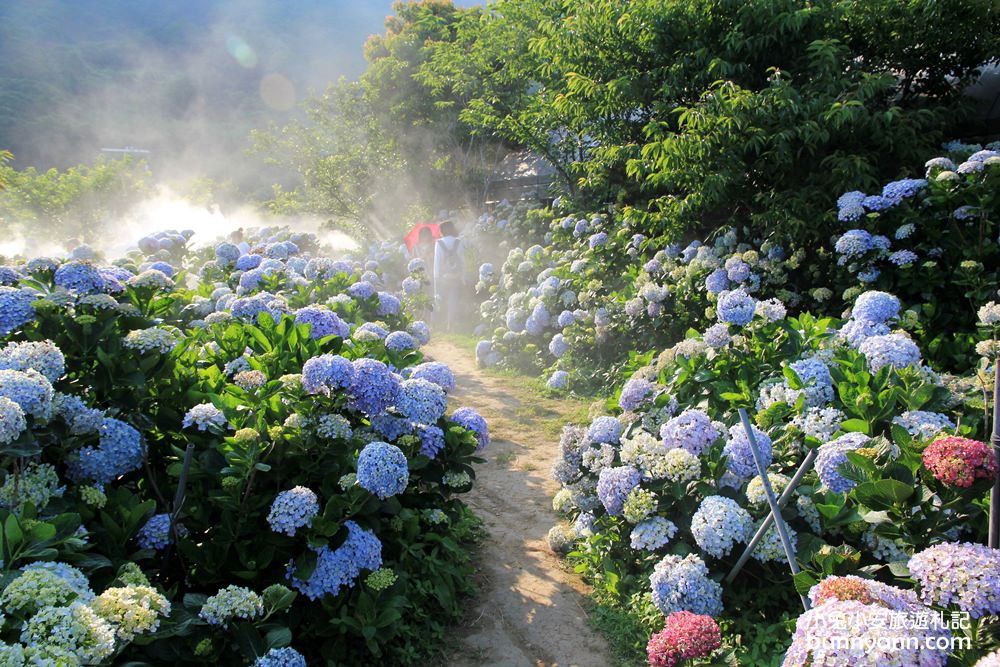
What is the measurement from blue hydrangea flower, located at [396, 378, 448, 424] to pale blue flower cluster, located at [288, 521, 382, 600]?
21.3 inches

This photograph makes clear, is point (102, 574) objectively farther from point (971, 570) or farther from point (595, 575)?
point (971, 570)

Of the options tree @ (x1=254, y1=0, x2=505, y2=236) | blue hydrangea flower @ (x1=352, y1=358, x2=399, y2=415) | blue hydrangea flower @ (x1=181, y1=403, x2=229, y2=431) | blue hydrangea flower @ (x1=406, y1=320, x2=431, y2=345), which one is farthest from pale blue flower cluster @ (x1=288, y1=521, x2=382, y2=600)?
tree @ (x1=254, y1=0, x2=505, y2=236)

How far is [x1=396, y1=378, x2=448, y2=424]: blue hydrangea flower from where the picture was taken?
2.71 meters

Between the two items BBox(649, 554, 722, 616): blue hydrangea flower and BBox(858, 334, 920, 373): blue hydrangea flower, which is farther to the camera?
BBox(858, 334, 920, 373): blue hydrangea flower

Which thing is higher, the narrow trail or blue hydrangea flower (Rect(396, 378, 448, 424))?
blue hydrangea flower (Rect(396, 378, 448, 424))

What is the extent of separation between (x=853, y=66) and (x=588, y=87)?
99.1 inches

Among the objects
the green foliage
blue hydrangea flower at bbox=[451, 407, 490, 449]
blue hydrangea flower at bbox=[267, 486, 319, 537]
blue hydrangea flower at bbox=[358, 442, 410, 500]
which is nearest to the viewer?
blue hydrangea flower at bbox=[267, 486, 319, 537]

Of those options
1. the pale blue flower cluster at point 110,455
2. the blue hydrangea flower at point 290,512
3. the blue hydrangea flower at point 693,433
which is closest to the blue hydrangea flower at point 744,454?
the blue hydrangea flower at point 693,433

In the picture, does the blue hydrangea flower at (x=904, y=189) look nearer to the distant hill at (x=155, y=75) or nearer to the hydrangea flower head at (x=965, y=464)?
the hydrangea flower head at (x=965, y=464)

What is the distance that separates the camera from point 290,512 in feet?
7.26

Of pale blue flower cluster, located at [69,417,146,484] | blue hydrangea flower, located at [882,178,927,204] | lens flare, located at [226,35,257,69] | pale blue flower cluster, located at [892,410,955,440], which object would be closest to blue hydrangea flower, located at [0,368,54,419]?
pale blue flower cluster, located at [69,417,146,484]

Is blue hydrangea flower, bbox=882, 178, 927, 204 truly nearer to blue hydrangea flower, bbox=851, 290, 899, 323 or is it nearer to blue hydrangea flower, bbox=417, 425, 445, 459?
blue hydrangea flower, bbox=851, 290, 899, 323

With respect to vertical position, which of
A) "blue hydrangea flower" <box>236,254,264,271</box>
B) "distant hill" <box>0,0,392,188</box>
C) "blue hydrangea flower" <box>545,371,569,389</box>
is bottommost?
"blue hydrangea flower" <box>545,371,569,389</box>

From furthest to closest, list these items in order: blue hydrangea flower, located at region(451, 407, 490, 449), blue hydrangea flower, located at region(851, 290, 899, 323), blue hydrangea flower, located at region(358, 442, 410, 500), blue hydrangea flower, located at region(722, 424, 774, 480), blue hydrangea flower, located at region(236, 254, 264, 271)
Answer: blue hydrangea flower, located at region(236, 254, 264, 271) → blue hydrangea flower, located at region(851, 290, 899, 323) → blue hydrangea flower, located at region(451, 407, 490, 449) → blue hydrangea flower, located at region(722, 424, 774, 480) → blue hydrangea flower, located at region(358, 442, 410, 500)
